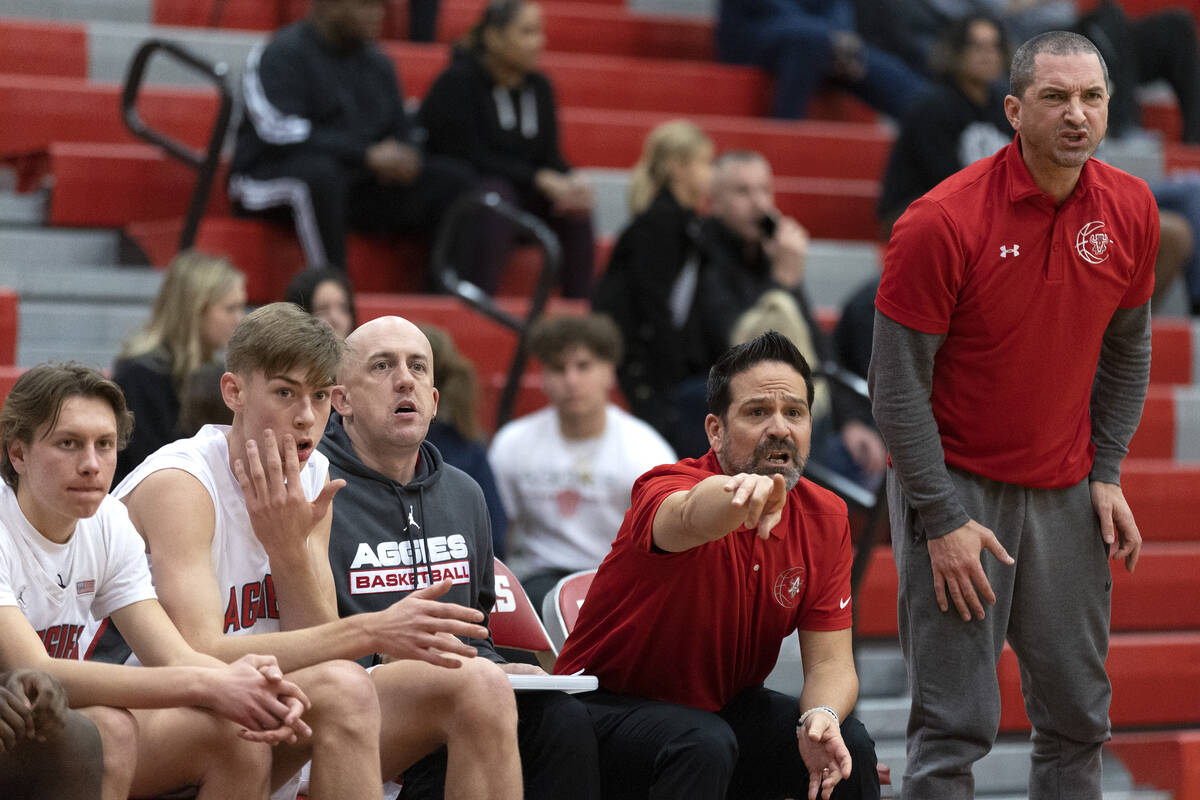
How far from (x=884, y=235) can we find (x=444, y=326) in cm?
213

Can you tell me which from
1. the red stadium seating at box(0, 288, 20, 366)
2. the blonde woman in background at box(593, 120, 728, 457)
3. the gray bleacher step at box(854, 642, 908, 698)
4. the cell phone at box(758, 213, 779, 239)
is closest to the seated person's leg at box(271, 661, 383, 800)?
the gray bleacher step at box(854, 642, 908, 698)

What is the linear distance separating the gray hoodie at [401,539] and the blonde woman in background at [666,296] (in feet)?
7.14

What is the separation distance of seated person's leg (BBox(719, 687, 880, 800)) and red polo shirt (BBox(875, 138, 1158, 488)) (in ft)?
1.92

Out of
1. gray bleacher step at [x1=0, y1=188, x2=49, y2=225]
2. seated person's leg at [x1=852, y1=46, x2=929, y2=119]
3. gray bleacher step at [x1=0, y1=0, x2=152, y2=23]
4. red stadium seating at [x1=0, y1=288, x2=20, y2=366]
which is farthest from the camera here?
seated person's leg at [x1=852, y1=46, x2=929, y2=119]

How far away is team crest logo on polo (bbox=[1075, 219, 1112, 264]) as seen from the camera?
128 inches

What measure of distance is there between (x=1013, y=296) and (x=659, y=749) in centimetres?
110

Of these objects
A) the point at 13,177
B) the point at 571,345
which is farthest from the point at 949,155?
the point at 13,177

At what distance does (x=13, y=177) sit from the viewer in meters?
6.34

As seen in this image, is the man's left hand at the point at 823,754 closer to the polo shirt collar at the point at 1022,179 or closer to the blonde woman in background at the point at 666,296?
the polo shirt collar at the point at 1022,179

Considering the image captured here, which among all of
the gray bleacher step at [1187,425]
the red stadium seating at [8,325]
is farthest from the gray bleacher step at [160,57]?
the gray bleacher step at [1187,425]

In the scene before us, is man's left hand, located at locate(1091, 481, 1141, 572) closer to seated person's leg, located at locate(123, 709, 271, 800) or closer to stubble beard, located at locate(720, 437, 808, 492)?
stubble beard, located at locate(720, 437, 808, 492)

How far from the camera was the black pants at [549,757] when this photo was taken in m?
3.08

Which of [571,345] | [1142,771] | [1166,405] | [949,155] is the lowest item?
[1142,771]

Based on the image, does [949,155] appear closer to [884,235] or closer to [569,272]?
[884,235]
